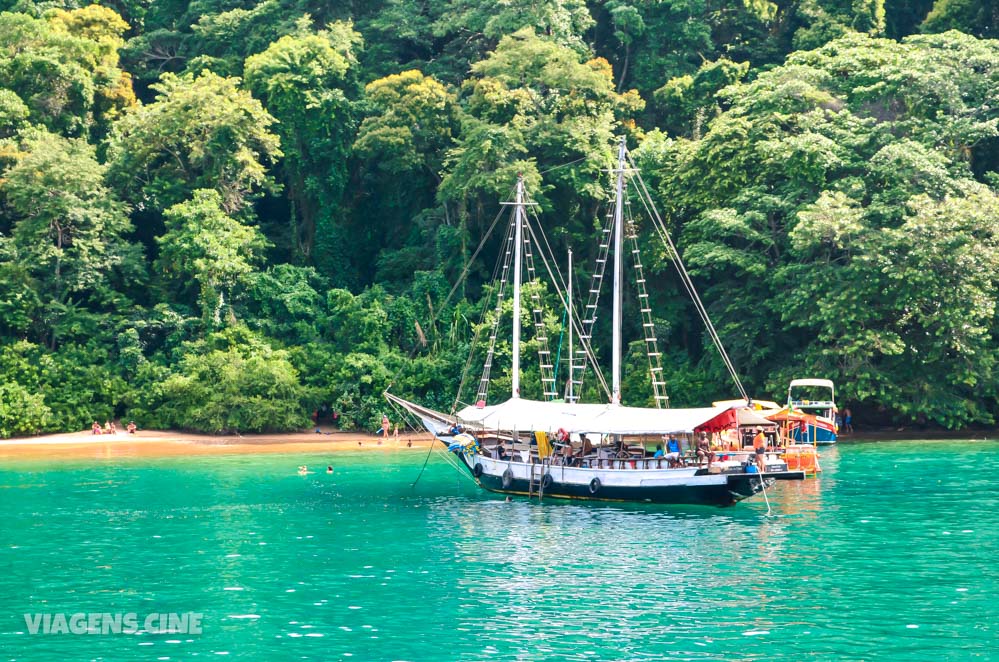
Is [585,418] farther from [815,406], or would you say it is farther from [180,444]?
[180,444]

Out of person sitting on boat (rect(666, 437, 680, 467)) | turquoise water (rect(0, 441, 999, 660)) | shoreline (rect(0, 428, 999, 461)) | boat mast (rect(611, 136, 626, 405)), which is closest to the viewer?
turquoise water (rect(0, 441, 999, 660))

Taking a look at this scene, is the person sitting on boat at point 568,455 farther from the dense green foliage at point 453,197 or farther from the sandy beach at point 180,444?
the dense green foliage at point 453,197

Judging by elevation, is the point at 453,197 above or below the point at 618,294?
above

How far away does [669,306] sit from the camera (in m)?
68.2

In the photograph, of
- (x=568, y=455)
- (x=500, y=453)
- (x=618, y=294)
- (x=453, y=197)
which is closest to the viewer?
(x=568, y=455)

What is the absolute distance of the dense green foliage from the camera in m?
61.0

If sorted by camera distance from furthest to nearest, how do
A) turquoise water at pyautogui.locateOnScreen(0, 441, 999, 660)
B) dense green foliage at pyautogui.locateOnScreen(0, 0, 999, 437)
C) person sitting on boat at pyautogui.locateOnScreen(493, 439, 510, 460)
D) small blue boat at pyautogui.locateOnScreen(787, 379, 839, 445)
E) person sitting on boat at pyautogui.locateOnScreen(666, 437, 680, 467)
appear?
dense green foliage at pyautogui.locateOnScreen(0, 0, 999, 437) → small blue boat at pyautogui.locateOnScreen(787, 379, 839, 445) → person sitting on boat at pyautogui.locateOnScreen(493, 439, 510, 460) → person sitting on boat at pyautogui.locateOnScreen(666, 437, 680, 467) → turquoise water at pyautogui.locateOnScreen(0, 441, 999, 660)

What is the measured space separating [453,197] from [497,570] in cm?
4095

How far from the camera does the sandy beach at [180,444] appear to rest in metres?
60.2

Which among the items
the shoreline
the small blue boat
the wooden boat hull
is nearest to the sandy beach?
the shoreline

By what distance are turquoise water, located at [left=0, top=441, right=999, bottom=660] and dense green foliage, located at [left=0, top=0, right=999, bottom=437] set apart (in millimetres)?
14210

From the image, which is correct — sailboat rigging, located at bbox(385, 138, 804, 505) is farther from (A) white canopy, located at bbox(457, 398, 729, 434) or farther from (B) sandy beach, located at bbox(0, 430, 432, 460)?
(B) sandy beach, located at bbox(0, 430, 432, 460)

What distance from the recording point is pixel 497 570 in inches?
1232

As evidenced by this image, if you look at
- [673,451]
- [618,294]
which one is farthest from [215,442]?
[673,451]
